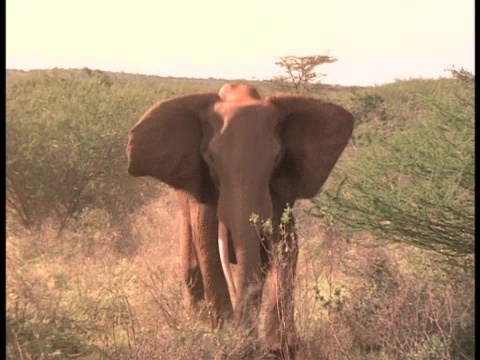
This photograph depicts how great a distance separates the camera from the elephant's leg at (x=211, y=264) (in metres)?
5.19

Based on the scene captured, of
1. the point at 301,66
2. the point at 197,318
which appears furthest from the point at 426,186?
the point at 301,66

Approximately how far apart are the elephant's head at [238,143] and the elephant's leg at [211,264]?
14 cm

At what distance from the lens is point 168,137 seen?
Answer: 18.1 ft

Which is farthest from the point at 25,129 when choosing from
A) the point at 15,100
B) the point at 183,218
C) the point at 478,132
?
the point at 478,132

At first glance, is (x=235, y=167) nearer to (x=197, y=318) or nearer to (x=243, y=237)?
(x=243, y=237)

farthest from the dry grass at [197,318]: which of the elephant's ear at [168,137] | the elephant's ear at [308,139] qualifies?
the elephant's ear at [168,137]

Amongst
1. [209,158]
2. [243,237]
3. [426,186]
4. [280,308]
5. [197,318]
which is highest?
[209,158]

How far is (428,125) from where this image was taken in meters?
5.73

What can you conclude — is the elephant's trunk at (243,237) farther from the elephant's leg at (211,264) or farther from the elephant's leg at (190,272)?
the elephant's leg at (190,272)

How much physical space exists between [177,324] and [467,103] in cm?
255

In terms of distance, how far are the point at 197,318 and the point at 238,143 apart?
1.18 meters

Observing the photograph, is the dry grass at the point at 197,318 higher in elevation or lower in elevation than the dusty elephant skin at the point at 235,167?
→ lower

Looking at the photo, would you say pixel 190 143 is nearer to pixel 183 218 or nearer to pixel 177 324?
pixel 183 218

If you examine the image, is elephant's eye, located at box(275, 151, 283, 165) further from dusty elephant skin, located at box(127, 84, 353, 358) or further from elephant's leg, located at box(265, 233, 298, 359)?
elephant's leg, located at box(265, 233, 298, 359)
